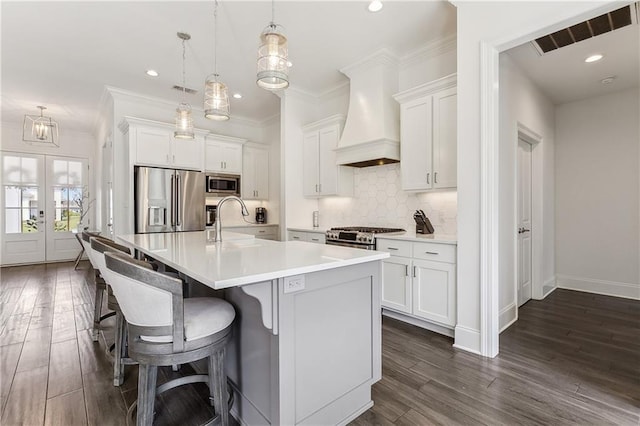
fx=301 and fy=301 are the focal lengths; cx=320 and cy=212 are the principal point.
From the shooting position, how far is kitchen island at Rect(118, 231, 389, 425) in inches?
54.0

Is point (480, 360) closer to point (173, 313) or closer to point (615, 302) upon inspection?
point (173, 313)

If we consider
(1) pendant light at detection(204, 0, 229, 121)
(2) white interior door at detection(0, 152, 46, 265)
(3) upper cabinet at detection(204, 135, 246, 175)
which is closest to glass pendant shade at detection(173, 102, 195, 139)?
(1) pendant light at detection(204, 0, 229, 121)

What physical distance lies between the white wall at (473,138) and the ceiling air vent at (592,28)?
2.50 ft

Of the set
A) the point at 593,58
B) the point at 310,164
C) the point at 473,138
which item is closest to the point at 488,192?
the point at 473,138

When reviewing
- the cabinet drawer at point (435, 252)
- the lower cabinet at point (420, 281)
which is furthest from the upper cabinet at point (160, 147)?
the cabinet drawer at point (435, 252)

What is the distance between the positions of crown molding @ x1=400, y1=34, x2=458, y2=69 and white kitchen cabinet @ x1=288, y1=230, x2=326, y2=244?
2.37m

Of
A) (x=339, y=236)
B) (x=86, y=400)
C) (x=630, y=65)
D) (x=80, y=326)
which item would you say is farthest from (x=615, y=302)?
(x=80, y=326)

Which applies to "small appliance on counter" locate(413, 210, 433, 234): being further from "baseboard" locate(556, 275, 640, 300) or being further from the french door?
the french door

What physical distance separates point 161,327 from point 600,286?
5.41 m

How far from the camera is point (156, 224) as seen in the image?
4.42 m

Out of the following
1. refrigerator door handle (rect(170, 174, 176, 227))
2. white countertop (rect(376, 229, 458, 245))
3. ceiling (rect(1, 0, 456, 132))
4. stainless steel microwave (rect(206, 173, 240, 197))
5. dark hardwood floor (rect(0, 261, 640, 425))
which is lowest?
dark hardwood floor (rect(0, 261, 640, 425))

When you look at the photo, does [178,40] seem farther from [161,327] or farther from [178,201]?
[161,327]

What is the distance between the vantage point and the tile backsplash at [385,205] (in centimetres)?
343

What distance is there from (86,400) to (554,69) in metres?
5.26
